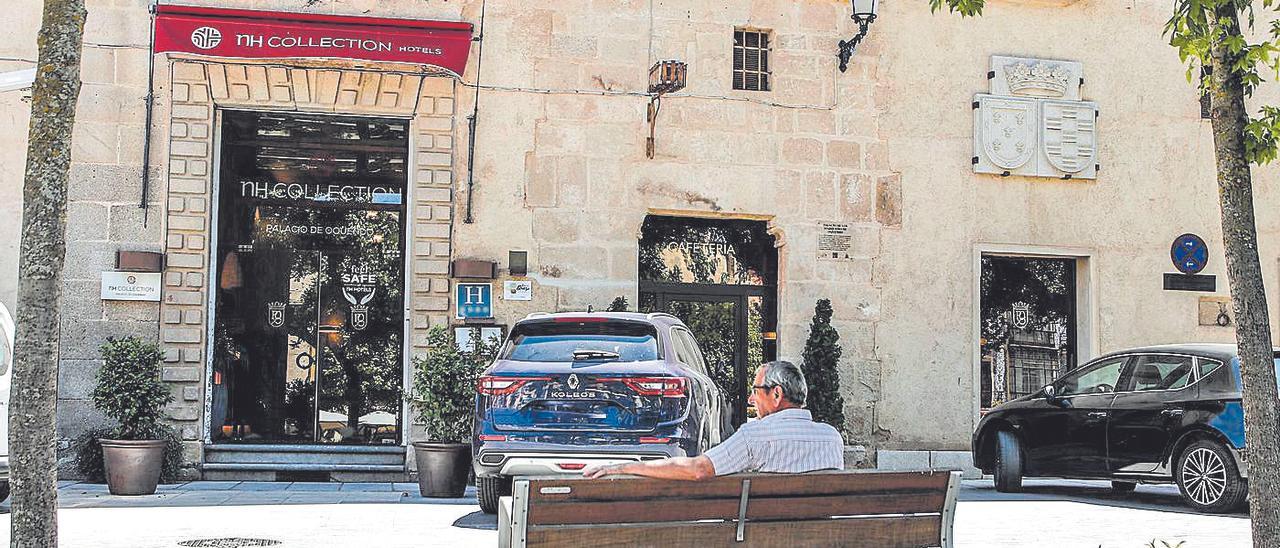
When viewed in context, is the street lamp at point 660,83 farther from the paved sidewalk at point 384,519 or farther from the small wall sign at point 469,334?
the paved sidewalk at point 384,519

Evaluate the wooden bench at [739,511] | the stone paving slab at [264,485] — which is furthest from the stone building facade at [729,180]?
the wooden bench at [739,511]

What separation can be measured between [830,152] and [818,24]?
1.50 metres

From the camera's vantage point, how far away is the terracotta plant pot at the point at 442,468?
547 inches

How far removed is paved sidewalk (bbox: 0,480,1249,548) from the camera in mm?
10539

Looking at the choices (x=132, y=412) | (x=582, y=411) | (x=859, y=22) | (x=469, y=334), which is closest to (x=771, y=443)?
(x=582, y=411)

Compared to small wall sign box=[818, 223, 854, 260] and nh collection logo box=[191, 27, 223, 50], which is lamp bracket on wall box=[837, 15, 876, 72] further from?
nh collection logo box=[191, 27, 223, 50]

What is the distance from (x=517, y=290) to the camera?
648 inches

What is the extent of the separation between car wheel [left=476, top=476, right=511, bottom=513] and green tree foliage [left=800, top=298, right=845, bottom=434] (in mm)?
5068

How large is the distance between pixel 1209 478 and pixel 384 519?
6.92m

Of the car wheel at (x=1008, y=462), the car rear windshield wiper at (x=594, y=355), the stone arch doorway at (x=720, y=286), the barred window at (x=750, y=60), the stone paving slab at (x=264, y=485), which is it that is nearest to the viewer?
the car rear windshield wiper at (x=594, y=355)

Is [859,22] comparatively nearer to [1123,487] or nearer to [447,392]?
[1123,487]

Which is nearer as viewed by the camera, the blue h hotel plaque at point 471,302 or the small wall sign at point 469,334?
the small wall sign at point 469,334

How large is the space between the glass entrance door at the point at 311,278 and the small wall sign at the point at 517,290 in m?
1.17

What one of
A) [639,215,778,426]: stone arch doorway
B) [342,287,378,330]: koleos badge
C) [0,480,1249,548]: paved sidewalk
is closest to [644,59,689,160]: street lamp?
[639,215,778,426]: stone arch doorway
